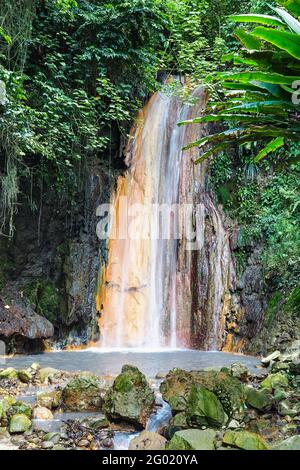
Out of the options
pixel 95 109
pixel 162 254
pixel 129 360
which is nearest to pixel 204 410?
pixel 129 360

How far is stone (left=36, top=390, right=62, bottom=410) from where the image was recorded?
4.36m

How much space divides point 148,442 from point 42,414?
1289 mm

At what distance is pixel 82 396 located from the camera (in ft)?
14.4

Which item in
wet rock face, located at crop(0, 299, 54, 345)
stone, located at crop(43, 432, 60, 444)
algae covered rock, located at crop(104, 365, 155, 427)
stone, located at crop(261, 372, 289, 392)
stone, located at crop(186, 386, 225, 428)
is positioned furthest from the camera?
wet rock face, located at crop(0, 299, 54, 345)

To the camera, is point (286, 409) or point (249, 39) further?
point (286, 409)

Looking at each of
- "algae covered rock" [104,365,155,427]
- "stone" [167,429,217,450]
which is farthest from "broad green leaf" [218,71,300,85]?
"algae covered rock" [104,365,155,427]

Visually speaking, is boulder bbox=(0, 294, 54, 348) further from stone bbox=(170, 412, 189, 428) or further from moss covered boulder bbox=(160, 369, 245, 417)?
stone bbox=(170, 412, 189, 428)

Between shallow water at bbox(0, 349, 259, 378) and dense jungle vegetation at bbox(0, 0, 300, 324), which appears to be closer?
shallow water at bbox(0, 349, 259, 378)

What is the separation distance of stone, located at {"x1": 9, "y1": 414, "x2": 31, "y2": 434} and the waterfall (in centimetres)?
513

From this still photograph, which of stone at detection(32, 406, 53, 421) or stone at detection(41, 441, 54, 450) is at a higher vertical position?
stone at detection(41, 441, 54, 450)

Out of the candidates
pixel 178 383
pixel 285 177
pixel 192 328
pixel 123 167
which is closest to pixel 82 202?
pixel 123 167

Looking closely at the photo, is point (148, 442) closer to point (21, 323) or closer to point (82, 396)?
point (82, 396)

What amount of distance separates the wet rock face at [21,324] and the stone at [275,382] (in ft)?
14.6

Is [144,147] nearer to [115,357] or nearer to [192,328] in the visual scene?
[192,328]
